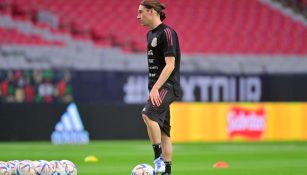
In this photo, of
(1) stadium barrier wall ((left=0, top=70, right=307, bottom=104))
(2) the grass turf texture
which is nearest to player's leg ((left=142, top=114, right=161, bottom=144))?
(2) the grass turf texture

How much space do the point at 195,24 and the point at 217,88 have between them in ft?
19.2

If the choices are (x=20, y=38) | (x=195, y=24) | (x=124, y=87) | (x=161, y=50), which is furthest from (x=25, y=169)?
(x=195, y=24)

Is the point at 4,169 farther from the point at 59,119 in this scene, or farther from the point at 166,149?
the point at 59,119

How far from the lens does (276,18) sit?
2670cm

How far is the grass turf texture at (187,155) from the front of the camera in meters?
11.2

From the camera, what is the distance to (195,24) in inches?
1012

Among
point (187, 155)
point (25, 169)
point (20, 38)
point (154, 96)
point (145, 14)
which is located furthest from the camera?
point (20, 38)

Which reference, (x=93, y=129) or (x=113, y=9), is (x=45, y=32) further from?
(x=93, y=129)

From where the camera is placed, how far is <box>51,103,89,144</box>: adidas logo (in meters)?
18.5

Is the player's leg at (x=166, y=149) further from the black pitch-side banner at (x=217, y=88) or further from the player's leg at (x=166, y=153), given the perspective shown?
the black pitch-side banner at (x=217, y=88)

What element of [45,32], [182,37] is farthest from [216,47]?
[45,32]

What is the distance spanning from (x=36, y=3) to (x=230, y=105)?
7406 millimetres

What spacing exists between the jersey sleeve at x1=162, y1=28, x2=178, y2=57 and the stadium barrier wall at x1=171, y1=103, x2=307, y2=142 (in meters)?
10.5

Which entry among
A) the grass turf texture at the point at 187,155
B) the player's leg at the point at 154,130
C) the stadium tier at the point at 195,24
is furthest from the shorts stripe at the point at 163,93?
the stadium tier at the point at 195,24
